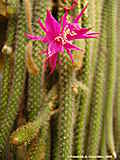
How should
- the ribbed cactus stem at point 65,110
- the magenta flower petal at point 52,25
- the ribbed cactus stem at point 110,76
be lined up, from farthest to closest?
the ribbed cactus stem at point 110,76 < the ribbed cactus stem at point 65,110 < the magenta flower petal at point 52,25

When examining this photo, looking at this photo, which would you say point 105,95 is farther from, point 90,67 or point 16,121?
point 16,121

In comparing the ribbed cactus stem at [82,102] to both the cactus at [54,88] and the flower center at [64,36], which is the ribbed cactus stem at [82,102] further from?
the flower center at [64,36]

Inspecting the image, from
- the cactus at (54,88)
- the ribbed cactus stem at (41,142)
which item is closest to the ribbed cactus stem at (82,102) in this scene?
the cactus at (54,88)

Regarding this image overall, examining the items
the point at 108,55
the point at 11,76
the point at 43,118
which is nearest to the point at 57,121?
the point at 43,118

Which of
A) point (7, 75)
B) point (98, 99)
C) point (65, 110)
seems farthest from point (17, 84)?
point (98, 99)

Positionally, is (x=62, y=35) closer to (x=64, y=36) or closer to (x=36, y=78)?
(x=64, y=36)

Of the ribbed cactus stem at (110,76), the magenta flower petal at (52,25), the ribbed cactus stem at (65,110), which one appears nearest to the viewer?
the magenta flower petal at (52,25)

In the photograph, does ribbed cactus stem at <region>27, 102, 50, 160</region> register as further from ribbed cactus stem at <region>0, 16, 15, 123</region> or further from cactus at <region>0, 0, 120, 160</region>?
ribbed cactus stem at <region>0, 16, 15, 123</region>
